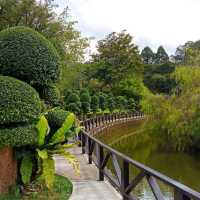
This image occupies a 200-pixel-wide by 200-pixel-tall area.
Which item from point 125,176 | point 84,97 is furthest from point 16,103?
point 84,97

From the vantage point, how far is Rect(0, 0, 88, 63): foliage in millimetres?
21000

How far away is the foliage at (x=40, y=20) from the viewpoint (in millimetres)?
21000

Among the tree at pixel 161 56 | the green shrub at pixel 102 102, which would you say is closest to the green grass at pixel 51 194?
the green shrub at pixel 102 102

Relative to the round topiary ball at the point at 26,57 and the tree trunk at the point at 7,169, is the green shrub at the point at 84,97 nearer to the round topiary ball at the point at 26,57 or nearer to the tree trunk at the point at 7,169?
the round topiary ball at the point at 26,57

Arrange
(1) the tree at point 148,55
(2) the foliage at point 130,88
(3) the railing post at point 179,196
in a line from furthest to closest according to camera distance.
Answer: (1) the tree at point 148,55, (2) the foliage at point 130,88, (3) the railing post at point 179,196

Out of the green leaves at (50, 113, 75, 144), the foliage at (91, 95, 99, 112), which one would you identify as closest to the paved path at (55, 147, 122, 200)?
the green leaves at (50, 113, 75, 144)

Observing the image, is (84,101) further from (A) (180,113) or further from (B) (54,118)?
(B) (54,118)

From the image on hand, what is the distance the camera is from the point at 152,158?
22.2 m

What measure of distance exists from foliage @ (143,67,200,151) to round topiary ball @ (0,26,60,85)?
582 inches

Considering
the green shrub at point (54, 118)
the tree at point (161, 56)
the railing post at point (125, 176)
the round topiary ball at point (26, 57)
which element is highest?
the tree at point (161, 56)

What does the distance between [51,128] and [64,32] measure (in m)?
15.7

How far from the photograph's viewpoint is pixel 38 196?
7.74 m

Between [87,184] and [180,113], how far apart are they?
1429 centimetres

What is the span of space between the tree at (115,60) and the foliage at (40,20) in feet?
78.6
